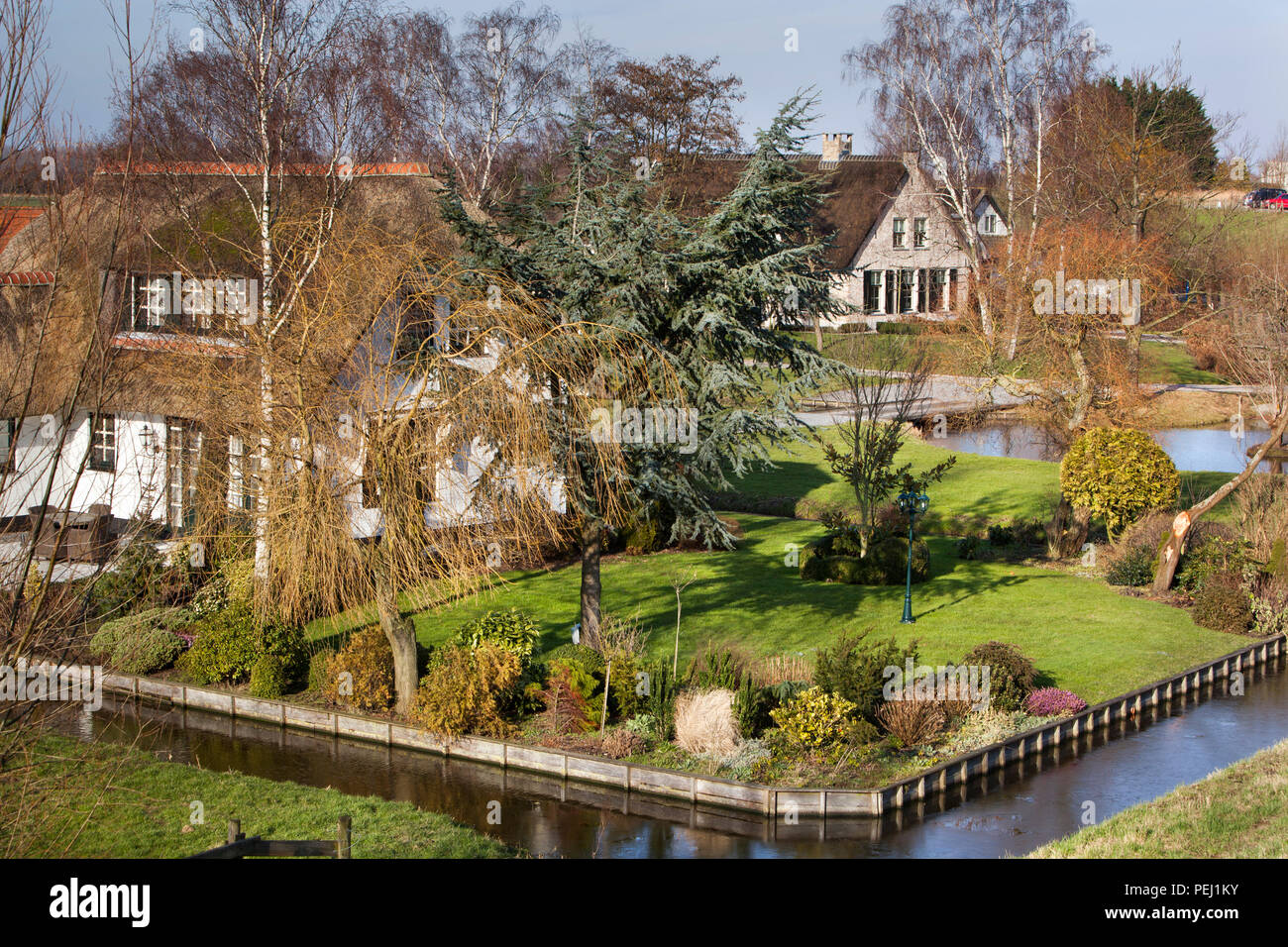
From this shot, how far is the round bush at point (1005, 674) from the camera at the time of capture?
665 inches

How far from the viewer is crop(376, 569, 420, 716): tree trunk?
16.7 meters

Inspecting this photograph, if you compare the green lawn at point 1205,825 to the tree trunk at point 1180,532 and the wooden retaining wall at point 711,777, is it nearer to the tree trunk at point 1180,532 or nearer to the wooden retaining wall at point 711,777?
the wooden retaining wall at point 711,777

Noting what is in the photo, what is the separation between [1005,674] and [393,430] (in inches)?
376

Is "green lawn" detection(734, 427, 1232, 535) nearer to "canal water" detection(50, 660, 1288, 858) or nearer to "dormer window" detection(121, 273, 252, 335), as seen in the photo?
"canal water" detection(50, 660, 1288, 858)

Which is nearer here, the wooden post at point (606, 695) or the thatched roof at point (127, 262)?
the thatched roof at point (127, 262)

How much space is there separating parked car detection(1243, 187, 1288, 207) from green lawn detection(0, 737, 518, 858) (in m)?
74.5

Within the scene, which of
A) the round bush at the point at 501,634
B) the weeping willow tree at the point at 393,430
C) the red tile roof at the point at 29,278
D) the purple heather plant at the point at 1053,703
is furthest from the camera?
the round bush at the point at 501,634

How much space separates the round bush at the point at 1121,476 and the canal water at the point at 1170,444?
1237cm

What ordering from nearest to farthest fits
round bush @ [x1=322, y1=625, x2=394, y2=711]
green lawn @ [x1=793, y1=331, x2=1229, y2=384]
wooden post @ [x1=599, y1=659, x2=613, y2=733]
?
wooden post @ [x1=599, y1=659, x2=613, y2=733] → round bush @ [x1=322, y1=625, x2=394, y2=711] → green lawn @ [x1=793, y1=331, x2=1229, y2=384]

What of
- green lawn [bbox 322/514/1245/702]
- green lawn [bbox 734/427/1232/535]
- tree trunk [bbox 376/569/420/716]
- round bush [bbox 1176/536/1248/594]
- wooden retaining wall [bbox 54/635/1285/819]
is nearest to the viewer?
wooden retaining wall [bbox 54/635/1285/819]

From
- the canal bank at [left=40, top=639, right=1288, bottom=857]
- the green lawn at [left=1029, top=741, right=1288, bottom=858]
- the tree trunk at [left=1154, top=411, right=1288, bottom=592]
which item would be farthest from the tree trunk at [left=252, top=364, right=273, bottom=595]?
the tree trunk at [left=1154, top=411, right=1288, bottom=592]

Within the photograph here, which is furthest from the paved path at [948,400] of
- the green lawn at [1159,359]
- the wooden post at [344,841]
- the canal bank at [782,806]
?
the wooden post at [344,841]

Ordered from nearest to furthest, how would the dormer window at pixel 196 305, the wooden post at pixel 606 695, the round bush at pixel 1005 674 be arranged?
the wooden post at pixel 606 695 < the dormer window at pixel 196 305 < the round bush at pixel 1005 674
